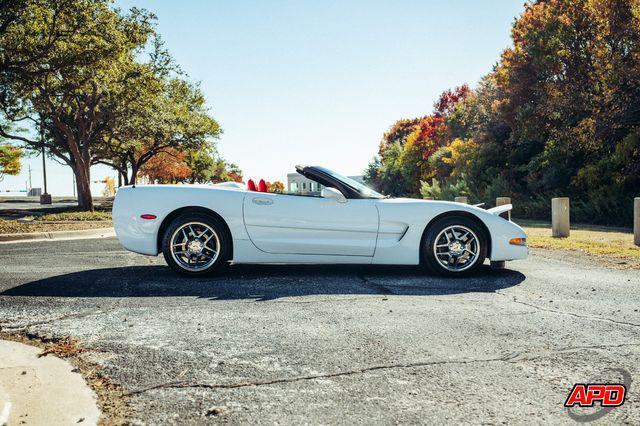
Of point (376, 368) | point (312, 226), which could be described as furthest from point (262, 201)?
point (376, 368)

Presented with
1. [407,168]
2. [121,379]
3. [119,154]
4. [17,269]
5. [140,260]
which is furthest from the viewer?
[407,168]

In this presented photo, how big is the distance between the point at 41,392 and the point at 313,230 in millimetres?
3752

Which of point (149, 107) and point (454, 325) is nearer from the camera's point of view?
point (454, 325)

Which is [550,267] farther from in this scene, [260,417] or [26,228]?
[26,228]

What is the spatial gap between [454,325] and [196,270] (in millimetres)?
3253

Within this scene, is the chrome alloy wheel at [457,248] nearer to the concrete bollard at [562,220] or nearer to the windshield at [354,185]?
the windshield at [354,185]

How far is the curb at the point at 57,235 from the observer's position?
11.7 m

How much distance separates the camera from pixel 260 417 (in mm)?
2457

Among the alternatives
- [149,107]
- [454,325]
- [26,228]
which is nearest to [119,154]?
[149,107]

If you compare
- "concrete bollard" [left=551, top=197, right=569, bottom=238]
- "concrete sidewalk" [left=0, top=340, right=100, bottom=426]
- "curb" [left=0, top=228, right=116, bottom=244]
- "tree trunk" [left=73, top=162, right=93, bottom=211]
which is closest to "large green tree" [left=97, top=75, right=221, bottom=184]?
"tree trunk" [left=73, top=162, right=93, bottom=211]

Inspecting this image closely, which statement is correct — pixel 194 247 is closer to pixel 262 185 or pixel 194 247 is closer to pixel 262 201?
pixel 262 201

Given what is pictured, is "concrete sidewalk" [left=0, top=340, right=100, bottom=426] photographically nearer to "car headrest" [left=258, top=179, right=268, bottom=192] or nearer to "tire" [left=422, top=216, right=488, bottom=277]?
"car headrest" [left=258, top=179, right=268, bottom=192]

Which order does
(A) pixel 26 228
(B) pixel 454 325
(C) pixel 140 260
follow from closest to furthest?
(B) pixel 454 325, (C) pixel 140 260, (A) pixel 26 228

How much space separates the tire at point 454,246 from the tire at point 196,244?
2332 mm
